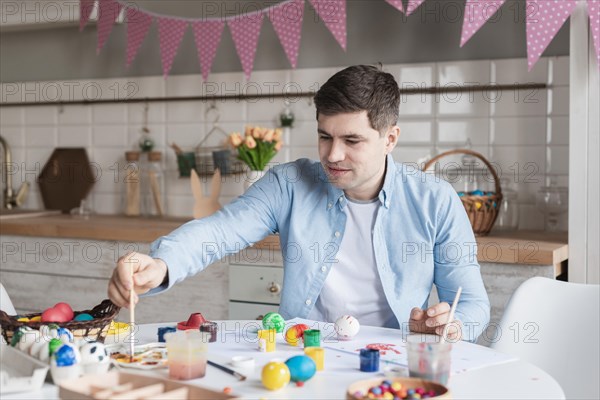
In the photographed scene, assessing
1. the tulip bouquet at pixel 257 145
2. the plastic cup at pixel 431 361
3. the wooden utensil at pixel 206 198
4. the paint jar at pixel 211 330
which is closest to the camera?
the plastic cup at pixel 431 361

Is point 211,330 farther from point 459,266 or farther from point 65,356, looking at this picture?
point 459,266

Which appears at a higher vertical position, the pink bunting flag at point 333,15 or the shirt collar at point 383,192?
the pink bunting flag at point 333,15

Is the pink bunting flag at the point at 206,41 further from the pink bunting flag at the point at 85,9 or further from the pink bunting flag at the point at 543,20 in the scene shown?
the pink bunting flag at the point at 543,20

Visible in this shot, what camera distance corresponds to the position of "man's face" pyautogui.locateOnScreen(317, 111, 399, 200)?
2.01 metres

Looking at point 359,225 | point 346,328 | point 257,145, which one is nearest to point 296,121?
point 257,145

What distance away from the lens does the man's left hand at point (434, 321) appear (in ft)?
5.84

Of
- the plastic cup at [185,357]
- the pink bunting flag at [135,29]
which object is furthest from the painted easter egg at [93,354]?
the pink bunting flag at [135,29]

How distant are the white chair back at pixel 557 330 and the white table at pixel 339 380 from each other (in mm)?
384

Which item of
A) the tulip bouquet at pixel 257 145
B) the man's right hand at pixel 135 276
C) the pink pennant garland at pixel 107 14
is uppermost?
the pink pennant garland at pixel 107 14

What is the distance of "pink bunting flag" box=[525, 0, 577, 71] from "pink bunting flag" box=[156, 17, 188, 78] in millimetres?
1530

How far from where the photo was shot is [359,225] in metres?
2.20

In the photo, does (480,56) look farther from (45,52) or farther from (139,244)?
(45,52)

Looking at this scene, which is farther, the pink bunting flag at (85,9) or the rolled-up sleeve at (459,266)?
the pink bunting flag at (85,9)

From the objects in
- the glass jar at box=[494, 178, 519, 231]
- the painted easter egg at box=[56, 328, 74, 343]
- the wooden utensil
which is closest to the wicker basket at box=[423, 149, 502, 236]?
the glass jar at box=[494, 178, 519, 231]
